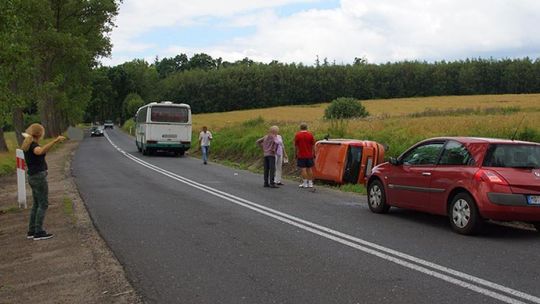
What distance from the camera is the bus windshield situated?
31.6m

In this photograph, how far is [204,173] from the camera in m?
20.4

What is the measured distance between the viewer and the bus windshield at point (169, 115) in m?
31.6

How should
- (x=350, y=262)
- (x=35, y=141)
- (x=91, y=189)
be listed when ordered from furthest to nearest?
(x=91, y=189) < (x=35, y=141) < (x=350, y=262)

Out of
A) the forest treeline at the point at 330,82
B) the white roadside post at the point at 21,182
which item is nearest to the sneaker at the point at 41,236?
the white roadside post at the point at 21,182

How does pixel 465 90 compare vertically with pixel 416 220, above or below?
above

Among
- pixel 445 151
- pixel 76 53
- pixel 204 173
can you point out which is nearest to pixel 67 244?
pixel 445 151

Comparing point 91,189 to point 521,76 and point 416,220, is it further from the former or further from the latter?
point 521,76

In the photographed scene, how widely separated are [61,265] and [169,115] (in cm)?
2523

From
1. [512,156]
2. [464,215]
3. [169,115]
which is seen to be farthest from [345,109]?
[464,215]

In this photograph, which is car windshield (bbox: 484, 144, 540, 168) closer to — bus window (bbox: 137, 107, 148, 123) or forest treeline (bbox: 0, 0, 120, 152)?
forest treeline (bbox: 0, 0, 120, 152)

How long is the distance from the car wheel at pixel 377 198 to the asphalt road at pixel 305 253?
0.24m

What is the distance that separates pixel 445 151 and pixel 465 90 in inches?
3633

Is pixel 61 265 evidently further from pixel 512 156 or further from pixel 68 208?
pixel 512 156

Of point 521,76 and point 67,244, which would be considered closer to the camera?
point 67,244
